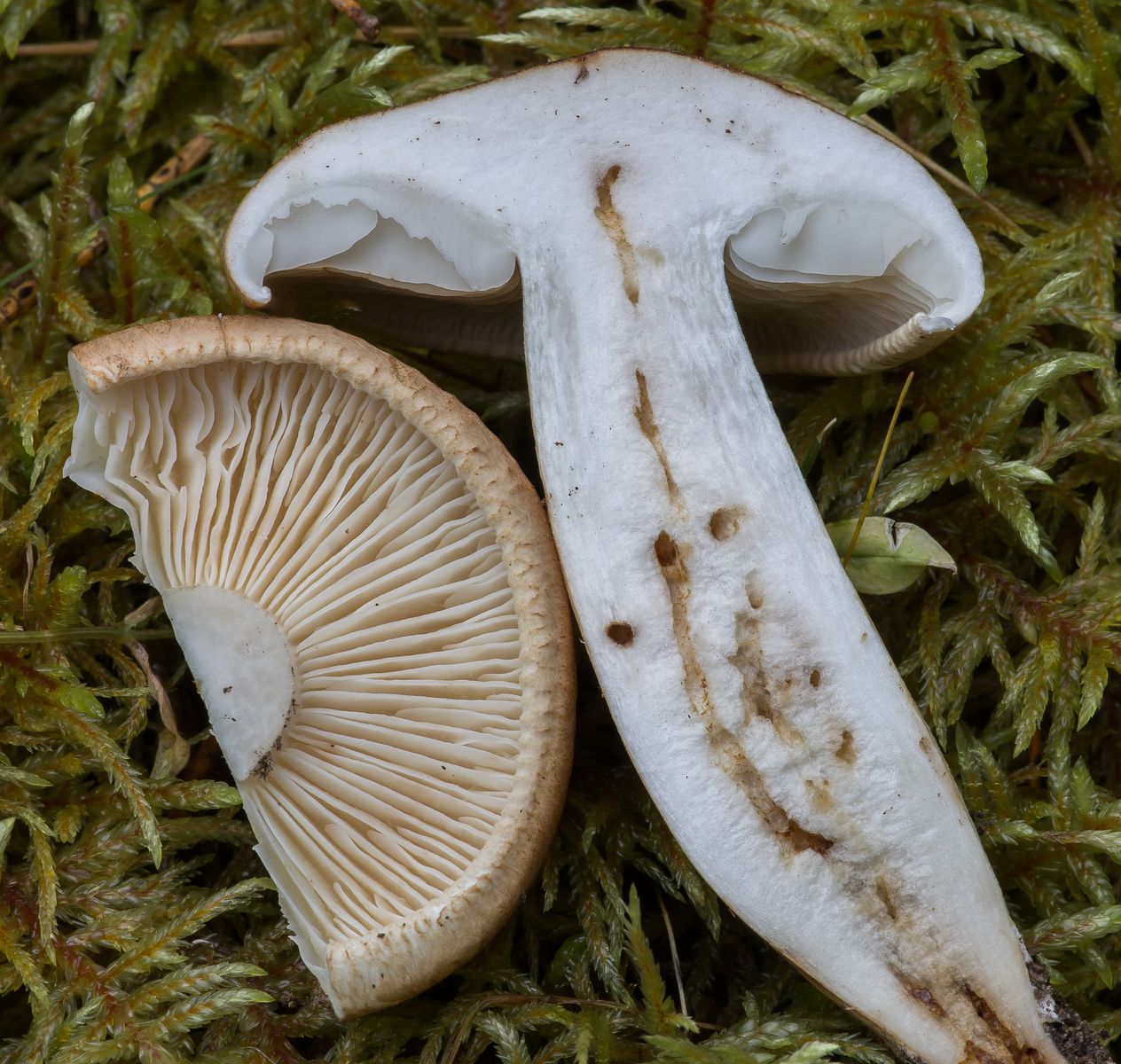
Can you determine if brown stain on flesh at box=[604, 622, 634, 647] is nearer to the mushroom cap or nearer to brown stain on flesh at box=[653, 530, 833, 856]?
brown stain on flesh at box=[653, 530, 833, 856]

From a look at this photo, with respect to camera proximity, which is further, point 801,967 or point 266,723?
point 266,723

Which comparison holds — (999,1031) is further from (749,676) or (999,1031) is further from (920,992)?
(749,676)

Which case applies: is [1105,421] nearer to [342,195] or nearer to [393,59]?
[342,195]

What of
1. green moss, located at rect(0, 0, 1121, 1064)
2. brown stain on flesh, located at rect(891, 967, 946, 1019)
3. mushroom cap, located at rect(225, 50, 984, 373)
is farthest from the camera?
green moss, located at rect(0, 0, 1121, 1064)

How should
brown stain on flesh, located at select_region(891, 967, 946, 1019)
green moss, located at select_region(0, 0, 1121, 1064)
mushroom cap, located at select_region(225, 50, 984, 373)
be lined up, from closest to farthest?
brown stain on flesh, located at select_region(891, 967, 946, 1019) → mushroom cap, located at select_region(225, 50, 984, 373) → green moss, located at select_region(0, 0, 1121, 1064)

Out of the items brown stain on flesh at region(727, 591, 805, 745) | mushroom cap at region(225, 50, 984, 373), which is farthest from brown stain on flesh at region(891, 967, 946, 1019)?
mushroom cap at region(225, 50, 984, 373)

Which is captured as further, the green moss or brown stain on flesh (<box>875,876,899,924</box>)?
the green moss

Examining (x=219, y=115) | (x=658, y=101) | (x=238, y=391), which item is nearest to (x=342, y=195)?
(x=238, y=391)
